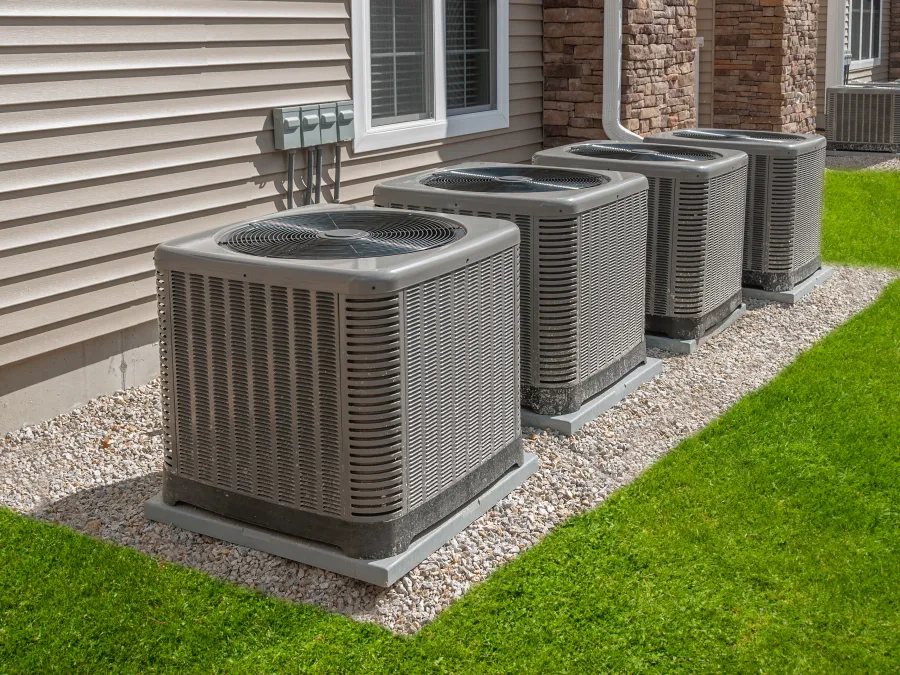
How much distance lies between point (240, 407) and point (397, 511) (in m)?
0.61

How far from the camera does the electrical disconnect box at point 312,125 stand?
5.82 metres

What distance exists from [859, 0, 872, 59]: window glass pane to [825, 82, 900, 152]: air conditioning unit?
11.1 ft

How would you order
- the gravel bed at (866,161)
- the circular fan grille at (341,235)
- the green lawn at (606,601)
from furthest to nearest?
the gravel bed at (866,161) → the circular fan grille at (341,235) → the green lawn at (606,601)

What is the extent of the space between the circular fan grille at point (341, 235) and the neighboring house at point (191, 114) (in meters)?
1.21

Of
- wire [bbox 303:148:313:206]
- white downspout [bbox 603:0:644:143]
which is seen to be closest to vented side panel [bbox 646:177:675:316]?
wire [bbox 303:148:313:206]

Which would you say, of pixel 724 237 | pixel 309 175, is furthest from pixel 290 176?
pixel 724 237

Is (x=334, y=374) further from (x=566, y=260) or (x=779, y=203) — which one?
(x=779, y=203)

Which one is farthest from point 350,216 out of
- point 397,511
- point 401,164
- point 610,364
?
point 401,164

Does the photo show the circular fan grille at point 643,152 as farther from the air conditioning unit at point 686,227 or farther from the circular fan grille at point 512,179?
the circular fan grille at point 512,179

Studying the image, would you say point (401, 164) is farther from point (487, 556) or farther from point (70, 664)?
point (70, 664)

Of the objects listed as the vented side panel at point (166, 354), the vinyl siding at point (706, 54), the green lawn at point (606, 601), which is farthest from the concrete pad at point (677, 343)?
the vinyl siding at point (706, 54)

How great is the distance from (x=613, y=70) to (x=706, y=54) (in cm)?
590

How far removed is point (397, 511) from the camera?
11.3ft

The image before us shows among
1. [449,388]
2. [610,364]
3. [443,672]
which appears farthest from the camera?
[610,364]
